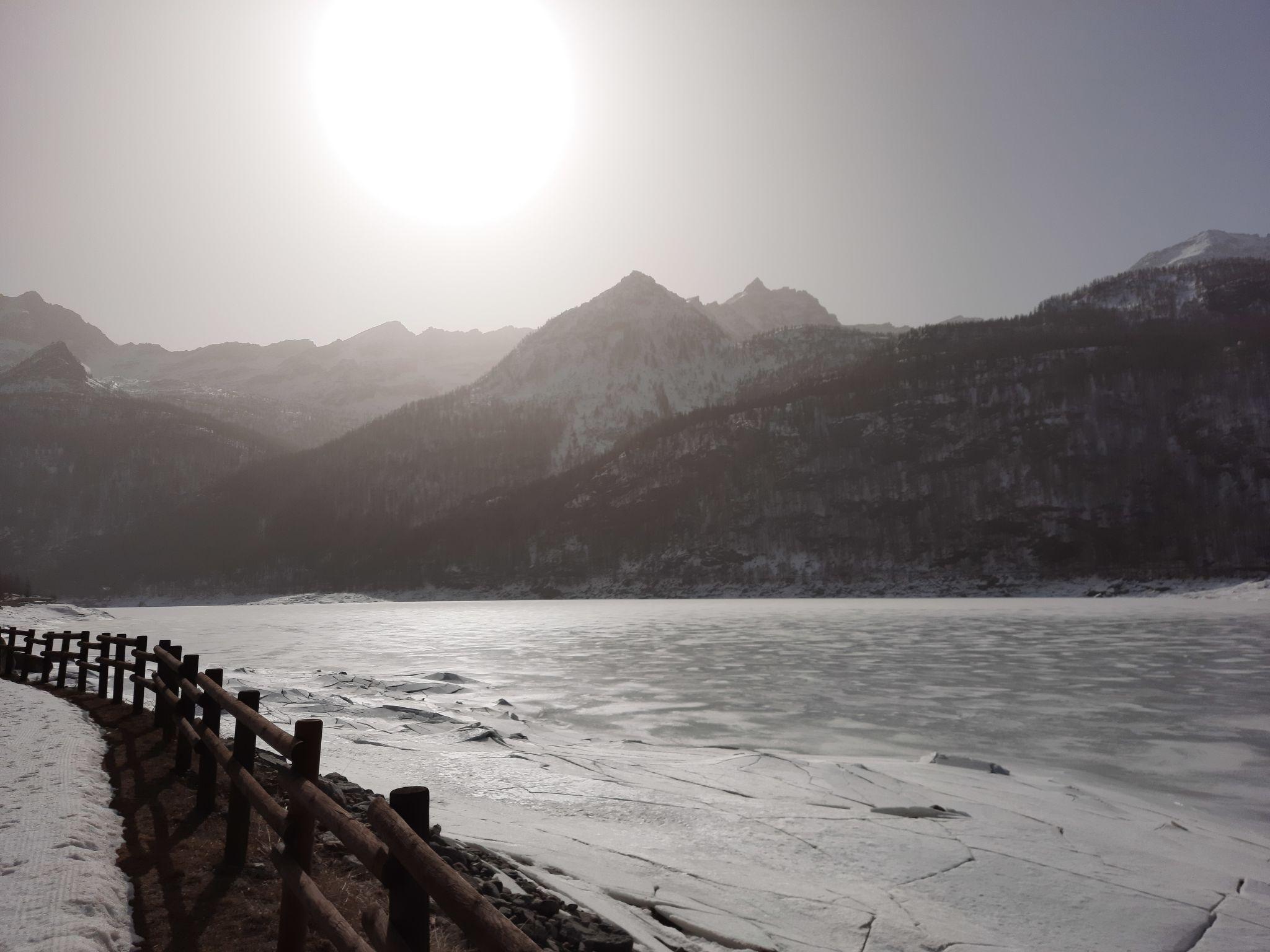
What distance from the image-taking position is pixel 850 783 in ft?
31.6

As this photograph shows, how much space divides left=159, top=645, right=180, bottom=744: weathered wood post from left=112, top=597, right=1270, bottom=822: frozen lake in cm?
672

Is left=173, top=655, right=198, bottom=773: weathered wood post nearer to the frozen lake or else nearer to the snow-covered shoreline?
the frozen lake

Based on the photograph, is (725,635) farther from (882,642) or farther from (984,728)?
(984,728)

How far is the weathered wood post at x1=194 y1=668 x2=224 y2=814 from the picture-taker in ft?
25.1

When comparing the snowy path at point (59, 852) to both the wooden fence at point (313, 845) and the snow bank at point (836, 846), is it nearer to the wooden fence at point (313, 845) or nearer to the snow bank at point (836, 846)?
the wooden fence at point (313, 845)

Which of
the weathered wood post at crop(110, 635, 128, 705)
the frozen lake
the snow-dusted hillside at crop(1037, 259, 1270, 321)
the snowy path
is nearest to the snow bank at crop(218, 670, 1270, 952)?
the frozen lake

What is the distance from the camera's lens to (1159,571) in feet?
357

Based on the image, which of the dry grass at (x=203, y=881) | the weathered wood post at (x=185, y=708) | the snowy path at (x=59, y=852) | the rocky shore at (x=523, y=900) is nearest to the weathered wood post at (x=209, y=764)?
the dry grass at (x=203, y=881)

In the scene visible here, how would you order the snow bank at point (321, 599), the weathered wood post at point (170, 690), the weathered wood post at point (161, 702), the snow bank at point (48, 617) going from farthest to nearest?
the snow bank at point (321, 599)
the snow bank at point (48, 617)
the weathered wood post at point (161, 702)
the weathered wood post at point (170, 690)

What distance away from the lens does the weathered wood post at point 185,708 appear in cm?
881

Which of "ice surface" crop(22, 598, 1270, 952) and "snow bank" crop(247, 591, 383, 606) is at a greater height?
"ice surface" crop(22, 598, 1270, 952)

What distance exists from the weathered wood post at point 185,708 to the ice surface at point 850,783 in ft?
6.46

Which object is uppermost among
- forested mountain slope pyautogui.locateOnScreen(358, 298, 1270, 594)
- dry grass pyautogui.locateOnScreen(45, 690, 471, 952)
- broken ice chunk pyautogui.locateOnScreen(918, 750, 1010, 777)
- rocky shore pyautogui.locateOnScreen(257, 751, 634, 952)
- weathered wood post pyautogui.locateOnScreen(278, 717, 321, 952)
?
forested mountain slope pyautogui.locateOnScreen(358, 298, 1270, 594)

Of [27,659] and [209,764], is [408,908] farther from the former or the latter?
[27,659]
